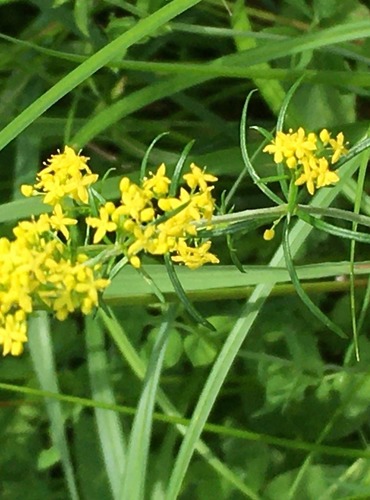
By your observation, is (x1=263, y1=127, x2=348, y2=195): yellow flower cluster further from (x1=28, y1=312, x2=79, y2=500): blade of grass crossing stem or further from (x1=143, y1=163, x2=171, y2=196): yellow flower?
(x1=28, y1=312, x2=79, y2=500): blade of grass crossing stem

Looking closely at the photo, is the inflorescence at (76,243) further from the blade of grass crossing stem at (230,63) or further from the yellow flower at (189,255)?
the blade of grass crossing stem at (230,63)

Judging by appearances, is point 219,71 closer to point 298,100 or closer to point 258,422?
point 298,100

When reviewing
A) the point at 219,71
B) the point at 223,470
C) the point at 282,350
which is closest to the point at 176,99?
the point at 219,71

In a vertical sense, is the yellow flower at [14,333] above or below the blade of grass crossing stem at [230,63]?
below

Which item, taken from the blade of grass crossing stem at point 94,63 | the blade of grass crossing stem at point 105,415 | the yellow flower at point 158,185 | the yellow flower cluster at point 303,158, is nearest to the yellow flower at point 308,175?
the yellow flower cluster at point 303,158

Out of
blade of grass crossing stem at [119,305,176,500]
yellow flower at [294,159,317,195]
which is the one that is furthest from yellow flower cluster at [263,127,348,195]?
blade of grass crossing stem at [119,305,176,500]

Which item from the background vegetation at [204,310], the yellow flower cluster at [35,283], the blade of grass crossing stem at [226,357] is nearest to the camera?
the yellow flower cluster at [35,283]

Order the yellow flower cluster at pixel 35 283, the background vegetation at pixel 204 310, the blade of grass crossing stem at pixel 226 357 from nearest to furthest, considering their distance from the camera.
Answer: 1. the yellow flower cluster at pixel 35 283
2. the blade of grass crossing stem at pixel 226 357
3. the background vegetation at pixel 204 310

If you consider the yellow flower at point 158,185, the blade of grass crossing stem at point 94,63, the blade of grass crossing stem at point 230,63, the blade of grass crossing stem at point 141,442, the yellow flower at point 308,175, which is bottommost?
the blade of grass crossing stem at point 141,442
